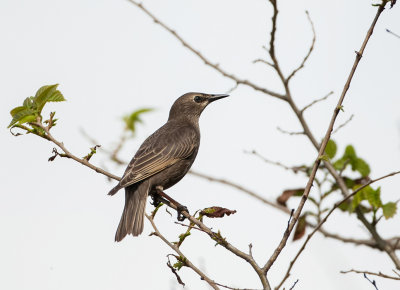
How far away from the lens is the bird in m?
6.53

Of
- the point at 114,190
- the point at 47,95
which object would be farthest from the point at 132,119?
the point at 47,95

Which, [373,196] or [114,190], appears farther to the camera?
[114,190]

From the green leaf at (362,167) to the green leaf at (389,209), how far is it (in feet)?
2.66

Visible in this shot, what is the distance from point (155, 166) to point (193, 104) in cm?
234

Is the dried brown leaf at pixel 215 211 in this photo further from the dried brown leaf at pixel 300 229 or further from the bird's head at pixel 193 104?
the bird's head at pixel 193 104

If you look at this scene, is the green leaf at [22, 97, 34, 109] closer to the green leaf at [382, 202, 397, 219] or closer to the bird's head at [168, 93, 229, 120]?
the green leaf at [382, 202, 397, 219]

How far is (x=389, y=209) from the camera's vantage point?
5.45m

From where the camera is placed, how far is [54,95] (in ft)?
14.8

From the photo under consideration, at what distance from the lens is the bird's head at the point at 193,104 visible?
30.2 ft

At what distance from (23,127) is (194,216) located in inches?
58.5

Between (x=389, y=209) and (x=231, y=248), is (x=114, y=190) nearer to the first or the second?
(x=231, y=248)

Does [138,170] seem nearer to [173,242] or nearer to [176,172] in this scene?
[176,172]

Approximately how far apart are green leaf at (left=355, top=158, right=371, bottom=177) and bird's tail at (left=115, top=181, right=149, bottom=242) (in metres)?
2.38

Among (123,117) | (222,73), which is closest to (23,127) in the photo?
(123,117)
